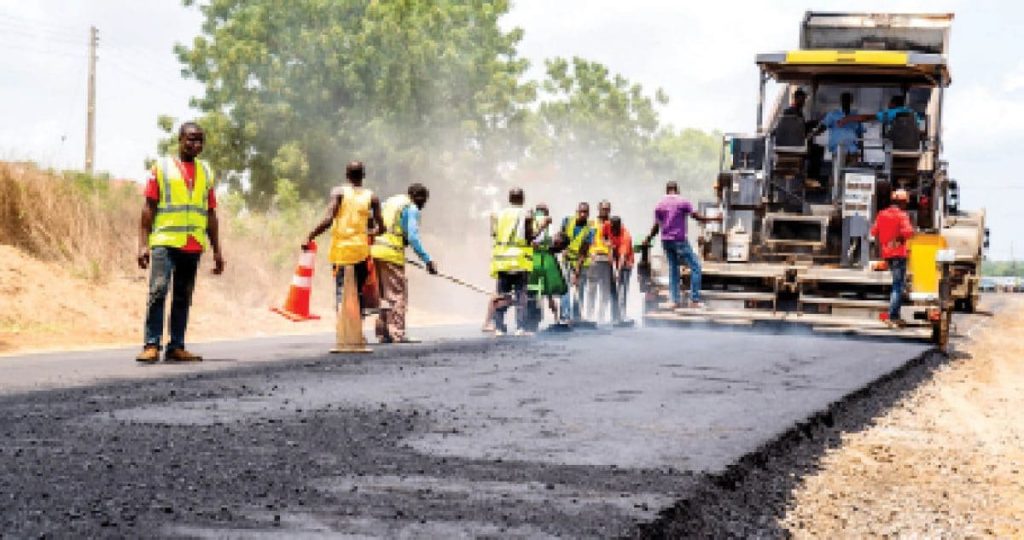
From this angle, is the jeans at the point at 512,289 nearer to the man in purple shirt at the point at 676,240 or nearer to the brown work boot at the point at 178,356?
the man in purple shirt at the point at 676,240

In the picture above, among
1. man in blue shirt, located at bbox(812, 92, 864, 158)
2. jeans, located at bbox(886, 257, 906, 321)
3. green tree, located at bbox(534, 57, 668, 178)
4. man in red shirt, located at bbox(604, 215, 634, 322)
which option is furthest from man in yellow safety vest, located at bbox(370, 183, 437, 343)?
green tree, located at bbox(534, 57, 668, 178)

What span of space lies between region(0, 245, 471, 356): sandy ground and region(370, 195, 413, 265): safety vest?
128 inches

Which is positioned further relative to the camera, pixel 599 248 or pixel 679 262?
pixel 599 248

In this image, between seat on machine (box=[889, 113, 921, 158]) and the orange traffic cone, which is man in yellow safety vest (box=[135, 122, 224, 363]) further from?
Answer: seat on machine (box=[889, 113, 921, 158])

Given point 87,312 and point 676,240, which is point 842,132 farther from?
point 87,312

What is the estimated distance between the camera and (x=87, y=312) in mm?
16703

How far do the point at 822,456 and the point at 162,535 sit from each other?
4.48 m

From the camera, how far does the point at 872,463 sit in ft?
25.6

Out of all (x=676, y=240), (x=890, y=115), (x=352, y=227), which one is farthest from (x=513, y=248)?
(x=890, y=115)

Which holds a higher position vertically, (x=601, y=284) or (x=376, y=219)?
(x=376, y=219)

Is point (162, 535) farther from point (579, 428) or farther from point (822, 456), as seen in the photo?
point (822, 456)

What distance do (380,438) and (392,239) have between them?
6577 millimetres

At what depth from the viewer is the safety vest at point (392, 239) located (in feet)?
42.8

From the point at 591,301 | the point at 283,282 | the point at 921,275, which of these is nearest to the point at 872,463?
the point at 921,275
